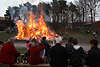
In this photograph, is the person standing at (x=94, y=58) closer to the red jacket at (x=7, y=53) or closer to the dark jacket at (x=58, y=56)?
the dark jacket at (x=58, y=56)

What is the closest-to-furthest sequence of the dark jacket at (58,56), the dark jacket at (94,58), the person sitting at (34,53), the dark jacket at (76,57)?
the dark jacket at (94,58) → the dark jacket at (76,57) → the dark jacket at (58,56) → the person sitting at (34,53)

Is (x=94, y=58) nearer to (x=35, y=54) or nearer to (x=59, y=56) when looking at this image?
(x=59, y=56)

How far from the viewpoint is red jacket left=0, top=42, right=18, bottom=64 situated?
27.9ft

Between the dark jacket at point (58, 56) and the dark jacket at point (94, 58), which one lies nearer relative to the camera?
the dark jacket at point (94, 58)

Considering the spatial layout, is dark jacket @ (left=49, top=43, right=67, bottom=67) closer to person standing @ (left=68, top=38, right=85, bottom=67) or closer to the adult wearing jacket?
person standing @ (left=68, top=38, right=85, bottom=67)

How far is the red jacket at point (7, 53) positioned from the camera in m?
8.49

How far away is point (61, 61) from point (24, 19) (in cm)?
3376

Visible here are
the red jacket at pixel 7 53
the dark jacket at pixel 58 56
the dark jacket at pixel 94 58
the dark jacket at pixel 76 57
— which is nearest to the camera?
the dark jacket at pixel 94 58

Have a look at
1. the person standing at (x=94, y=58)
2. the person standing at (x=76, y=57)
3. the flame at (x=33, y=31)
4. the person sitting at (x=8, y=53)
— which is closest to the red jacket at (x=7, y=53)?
the person sitting at (x=8, y=53)

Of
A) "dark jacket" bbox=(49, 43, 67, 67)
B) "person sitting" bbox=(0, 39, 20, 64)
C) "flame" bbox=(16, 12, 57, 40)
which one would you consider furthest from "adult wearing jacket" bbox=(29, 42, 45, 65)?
"flame" bbox=(16, 12, 57, 40)

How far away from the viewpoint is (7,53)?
8.52 metres

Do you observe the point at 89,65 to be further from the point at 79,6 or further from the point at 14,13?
the point at 79,6

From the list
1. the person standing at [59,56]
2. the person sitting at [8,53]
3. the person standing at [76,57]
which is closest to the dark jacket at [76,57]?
the person standing at [76,57]

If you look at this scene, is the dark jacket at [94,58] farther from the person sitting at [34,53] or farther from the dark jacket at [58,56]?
the person sitting at [34,53]
